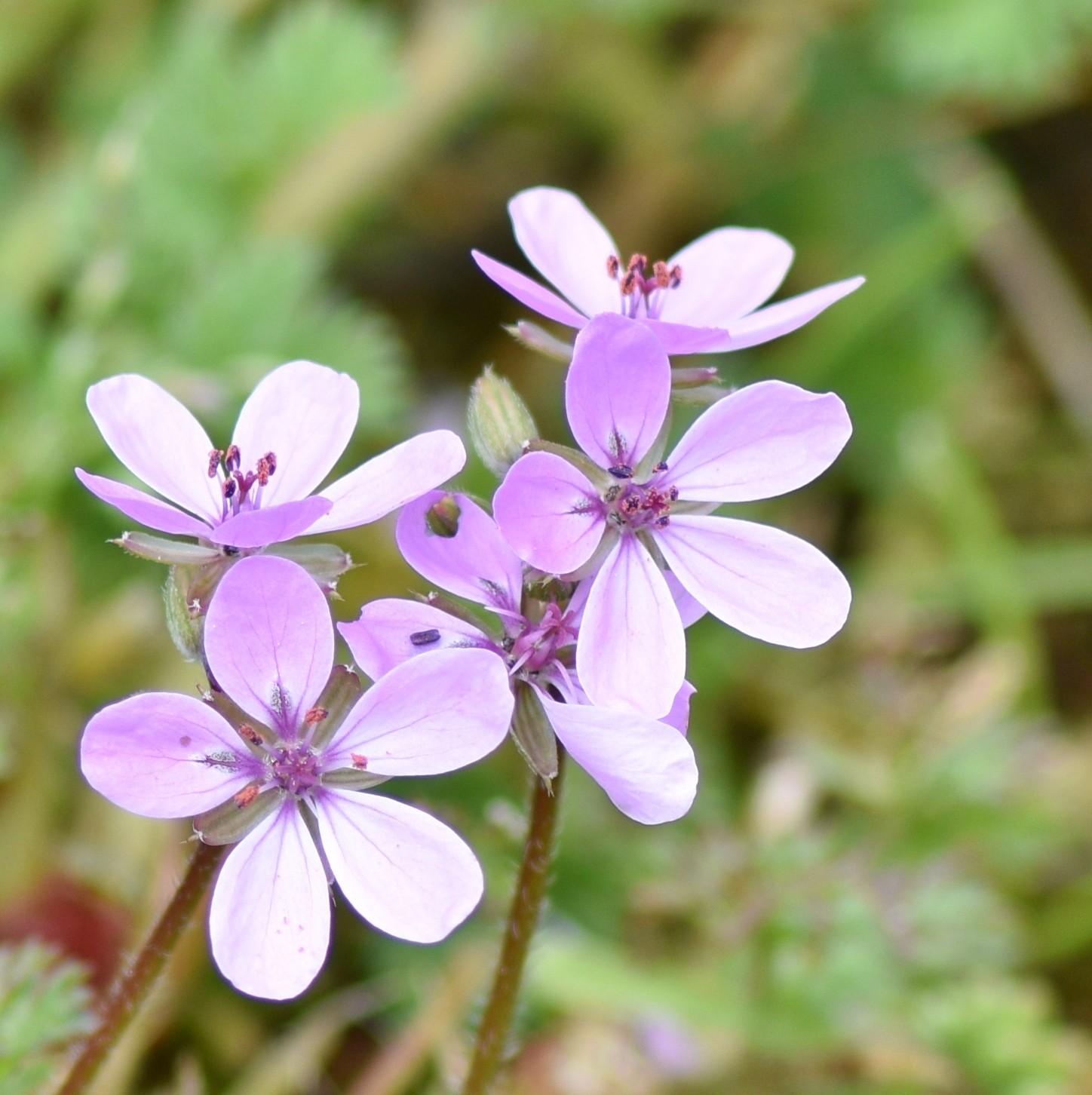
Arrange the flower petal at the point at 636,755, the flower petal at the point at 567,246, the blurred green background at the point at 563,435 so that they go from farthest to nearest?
the blurred green background at the point at 563,435
the flower petal at the point at 567,246
the flower petal at the point at 636,755

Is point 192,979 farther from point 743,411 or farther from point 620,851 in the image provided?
point 743,411

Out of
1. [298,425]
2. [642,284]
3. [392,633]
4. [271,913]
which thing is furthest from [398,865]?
[642,284]

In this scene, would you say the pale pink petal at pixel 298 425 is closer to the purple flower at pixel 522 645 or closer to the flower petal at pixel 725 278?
the purple flower at pixel 522 645

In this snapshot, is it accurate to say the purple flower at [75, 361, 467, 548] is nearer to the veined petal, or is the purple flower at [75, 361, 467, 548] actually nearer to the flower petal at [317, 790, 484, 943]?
the veined petal

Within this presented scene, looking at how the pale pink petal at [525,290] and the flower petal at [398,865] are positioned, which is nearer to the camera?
the flower petal at [398,865]

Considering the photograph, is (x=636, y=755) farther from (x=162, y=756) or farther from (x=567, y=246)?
(x=567, y=246)

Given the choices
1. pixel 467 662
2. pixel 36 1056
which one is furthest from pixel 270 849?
pixel 36 1056

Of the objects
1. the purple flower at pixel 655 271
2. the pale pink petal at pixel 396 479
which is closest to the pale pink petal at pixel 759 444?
the purple flower at pixel 655 271

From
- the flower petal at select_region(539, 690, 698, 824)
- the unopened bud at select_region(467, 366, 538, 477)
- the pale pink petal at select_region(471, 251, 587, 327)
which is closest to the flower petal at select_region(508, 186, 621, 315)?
the pale pink petal at select_region(471, 251, 587, 327)
